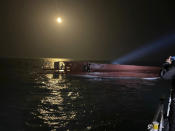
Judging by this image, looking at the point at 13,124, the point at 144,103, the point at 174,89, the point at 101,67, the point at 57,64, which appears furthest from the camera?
the point at 57,64

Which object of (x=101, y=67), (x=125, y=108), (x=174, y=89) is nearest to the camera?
(x=174, y=89)

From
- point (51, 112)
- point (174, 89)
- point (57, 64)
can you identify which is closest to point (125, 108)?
point (51, 112)

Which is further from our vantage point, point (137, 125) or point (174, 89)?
point (137, 125)

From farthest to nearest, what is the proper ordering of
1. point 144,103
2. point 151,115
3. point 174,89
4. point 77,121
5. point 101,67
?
point 101,67 < point 144,103 < point 151,115 < point 77,121 < point 174,89

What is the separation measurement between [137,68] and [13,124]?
24371 millimetres

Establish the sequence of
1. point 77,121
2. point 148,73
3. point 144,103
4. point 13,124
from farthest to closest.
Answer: point 148,73, point 144,103, point 77,121, point 13,124

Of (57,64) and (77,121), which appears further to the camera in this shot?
(57,64)

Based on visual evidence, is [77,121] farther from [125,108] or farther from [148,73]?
[148,73]

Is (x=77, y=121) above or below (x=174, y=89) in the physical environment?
below

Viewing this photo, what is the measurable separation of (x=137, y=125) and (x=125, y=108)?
2904 mm

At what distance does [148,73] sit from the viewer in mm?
30703

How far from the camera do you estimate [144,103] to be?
1370cm

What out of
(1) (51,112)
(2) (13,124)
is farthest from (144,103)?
(2) (13,124)

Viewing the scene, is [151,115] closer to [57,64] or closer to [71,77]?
[71,77]
